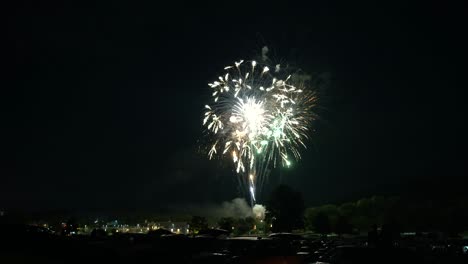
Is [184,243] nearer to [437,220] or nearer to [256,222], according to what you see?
[256,222]

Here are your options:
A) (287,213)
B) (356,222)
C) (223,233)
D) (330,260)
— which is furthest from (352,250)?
(356,222)

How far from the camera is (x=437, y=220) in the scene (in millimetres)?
78875

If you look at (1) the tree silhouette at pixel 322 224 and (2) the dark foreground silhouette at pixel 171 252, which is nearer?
(2) the dark foreground silhouette at pixel 171 252

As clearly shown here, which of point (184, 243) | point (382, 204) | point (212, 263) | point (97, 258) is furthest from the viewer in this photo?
point (382, 204)

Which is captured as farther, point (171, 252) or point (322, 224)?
point (322, 224)

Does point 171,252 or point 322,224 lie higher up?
point 322,224

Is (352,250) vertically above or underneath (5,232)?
underneath

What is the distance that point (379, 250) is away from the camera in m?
11.1

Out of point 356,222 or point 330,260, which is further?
point 356,222

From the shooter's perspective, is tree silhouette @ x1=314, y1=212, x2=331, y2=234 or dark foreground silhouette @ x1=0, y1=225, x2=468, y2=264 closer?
dark foreground silhouette @ x1=0, y1=225, x2=468, y2=264

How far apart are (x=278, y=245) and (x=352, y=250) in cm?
604

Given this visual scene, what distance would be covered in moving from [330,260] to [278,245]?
5502 mm

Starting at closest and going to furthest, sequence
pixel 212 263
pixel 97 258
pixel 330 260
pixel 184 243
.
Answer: pixel 97 258, pixel 330 260, pixel 212 263, pixel 184 243

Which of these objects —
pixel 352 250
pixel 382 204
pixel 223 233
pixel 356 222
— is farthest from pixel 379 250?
pixel 382 204
